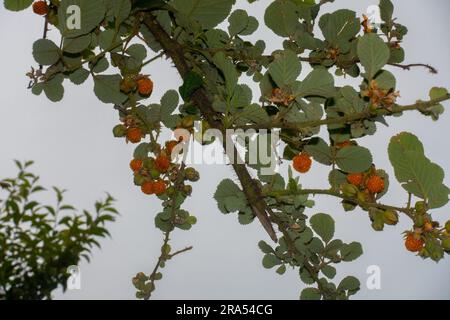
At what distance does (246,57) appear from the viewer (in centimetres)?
205

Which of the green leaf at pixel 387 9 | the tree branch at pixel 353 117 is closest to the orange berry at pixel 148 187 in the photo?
the tree branch at pixel 353 117

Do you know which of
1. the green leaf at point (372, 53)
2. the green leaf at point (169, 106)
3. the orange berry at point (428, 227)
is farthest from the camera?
the green leaf at point (169, 106)

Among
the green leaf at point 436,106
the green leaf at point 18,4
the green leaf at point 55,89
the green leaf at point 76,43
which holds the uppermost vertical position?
the green leaf at point 18,4

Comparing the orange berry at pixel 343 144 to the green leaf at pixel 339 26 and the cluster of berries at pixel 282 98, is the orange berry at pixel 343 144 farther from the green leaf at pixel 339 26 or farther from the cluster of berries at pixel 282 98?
the green leaf at pixel 339 26

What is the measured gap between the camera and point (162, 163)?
5.93 ft

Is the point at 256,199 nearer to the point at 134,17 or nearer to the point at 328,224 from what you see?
the point at 328,224

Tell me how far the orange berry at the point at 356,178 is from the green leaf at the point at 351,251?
430mm

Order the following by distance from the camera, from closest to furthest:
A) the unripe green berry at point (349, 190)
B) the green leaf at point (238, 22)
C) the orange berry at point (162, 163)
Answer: the unripe green berry at point (349, 190)
the orange berry at point (162, 163)
the green leaf at point (238, 22)

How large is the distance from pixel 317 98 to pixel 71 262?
240 centimetres

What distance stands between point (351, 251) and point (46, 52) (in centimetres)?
162

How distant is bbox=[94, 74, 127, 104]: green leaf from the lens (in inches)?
76.9

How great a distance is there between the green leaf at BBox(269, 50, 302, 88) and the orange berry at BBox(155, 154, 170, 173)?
0.63 m

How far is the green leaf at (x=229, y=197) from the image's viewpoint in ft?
5.66

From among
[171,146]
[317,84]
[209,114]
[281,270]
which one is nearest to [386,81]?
[317,84]
